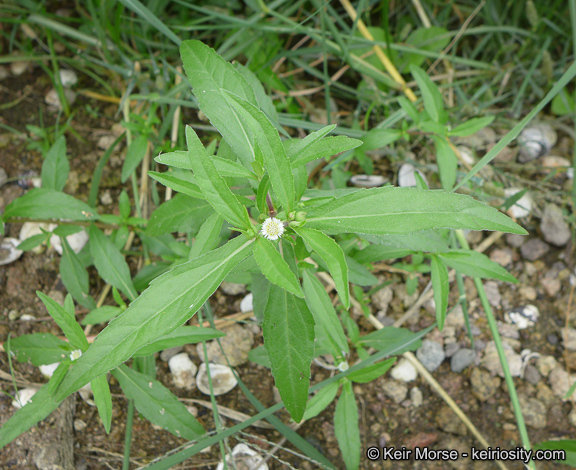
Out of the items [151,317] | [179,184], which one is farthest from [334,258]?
[179,184]

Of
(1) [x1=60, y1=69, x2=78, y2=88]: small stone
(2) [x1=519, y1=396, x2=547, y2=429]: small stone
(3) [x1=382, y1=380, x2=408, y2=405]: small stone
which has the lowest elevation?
(2) [x1=519, y1=396, x2=547, y2=429]: small stone

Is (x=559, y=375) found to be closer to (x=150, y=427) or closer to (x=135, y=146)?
(x=150, y=427)

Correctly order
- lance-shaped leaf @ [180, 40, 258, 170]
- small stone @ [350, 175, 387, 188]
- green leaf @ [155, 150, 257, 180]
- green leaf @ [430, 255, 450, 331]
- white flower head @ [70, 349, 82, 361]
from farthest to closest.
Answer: small stone @ [350, 175, 387, 188] < green leaf @ [430, 255, 450, 331] < white flower head @ [70, 349, 82, 361] < lance-shaped leaf @ [180, 40, 258, 170] < green leaf @ [155, 150, 257, 180]

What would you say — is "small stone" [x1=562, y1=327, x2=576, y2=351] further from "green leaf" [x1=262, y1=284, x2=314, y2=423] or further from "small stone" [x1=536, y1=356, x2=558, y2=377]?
"green leaf" [x1=262, y1=284, x2=314, y2=423]

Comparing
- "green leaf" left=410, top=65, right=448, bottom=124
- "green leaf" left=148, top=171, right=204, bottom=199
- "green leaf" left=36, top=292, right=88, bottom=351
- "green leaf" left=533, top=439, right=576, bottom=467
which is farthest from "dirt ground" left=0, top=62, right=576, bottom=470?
"green leaf" left=148, top=171, right=204, bottom=199

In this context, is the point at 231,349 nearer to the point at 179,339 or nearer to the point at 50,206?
the point at 179,339

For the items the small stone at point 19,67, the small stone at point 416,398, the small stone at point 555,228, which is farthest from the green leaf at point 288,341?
the small stone at point 19,67

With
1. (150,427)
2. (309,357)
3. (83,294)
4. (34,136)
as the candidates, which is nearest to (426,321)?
(309,357)
